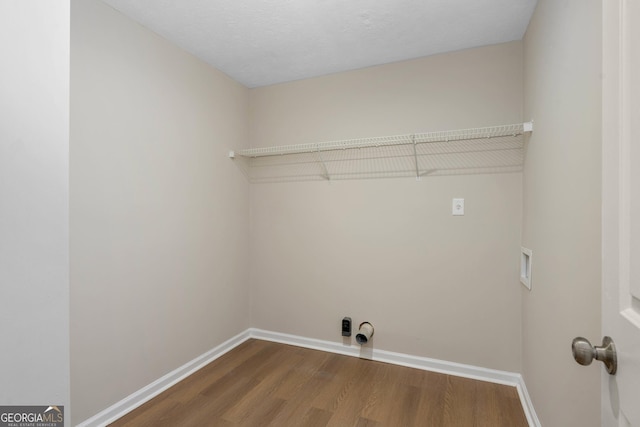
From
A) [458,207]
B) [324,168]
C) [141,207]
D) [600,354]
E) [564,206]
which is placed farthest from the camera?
[324,168]

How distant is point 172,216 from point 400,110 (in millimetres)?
1903

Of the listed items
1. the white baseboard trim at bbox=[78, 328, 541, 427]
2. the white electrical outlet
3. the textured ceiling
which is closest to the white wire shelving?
the white electrical outlet

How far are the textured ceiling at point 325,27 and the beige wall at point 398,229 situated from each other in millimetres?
204

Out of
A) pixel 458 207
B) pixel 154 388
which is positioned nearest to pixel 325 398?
pixel 154 388

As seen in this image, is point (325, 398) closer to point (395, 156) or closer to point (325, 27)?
point (395, 156)

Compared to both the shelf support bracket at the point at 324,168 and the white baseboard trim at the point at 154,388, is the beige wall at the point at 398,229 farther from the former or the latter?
the white baseboard trim at the point at 154,388

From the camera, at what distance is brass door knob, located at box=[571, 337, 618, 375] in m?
0.62

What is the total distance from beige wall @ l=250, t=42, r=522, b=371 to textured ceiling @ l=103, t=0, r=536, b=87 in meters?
0.20

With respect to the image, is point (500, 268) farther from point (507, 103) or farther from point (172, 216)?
point (172, 216)

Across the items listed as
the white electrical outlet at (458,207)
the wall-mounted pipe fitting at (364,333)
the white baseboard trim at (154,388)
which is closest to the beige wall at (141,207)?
the white baseboard trim at (154,388)

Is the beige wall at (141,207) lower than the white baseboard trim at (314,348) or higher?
higher

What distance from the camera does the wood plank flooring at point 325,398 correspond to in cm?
177

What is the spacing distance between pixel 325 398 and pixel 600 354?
5.61 ft

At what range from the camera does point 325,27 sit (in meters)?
1.98
